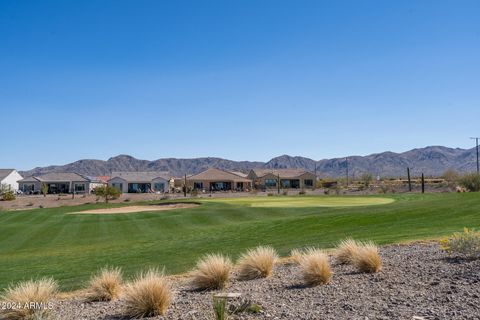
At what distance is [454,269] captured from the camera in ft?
30.7

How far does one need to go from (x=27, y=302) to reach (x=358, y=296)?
5.30 m

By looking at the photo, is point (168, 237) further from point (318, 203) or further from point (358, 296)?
point (318, 203)

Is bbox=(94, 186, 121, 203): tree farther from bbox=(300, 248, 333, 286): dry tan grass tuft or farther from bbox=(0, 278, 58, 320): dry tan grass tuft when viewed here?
bbox=(300, 248, 333, 286): dry tan grass tuft

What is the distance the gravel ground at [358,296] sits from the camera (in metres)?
7.12

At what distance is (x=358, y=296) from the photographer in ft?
26.4

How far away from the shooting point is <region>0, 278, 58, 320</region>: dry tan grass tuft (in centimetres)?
809

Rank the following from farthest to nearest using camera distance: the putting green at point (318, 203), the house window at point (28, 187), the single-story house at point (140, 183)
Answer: the single-story house at point (140, 183) < the house window at point (28, 187) < the putting green at point (318, 203)

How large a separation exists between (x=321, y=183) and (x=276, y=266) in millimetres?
114685

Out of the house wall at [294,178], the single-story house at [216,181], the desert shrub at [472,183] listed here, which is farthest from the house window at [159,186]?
the desert shrub at [472,183]

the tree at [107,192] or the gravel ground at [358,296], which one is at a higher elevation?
the tree at [107,192]

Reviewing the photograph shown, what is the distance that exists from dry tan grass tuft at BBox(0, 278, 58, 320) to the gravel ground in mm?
329

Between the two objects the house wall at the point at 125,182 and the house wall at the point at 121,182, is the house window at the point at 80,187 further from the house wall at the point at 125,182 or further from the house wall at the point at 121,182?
the house wall at the point at 121,182

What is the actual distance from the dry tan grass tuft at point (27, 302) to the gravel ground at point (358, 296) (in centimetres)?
33

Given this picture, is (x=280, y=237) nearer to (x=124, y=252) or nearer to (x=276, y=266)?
(x=124, y=252)
